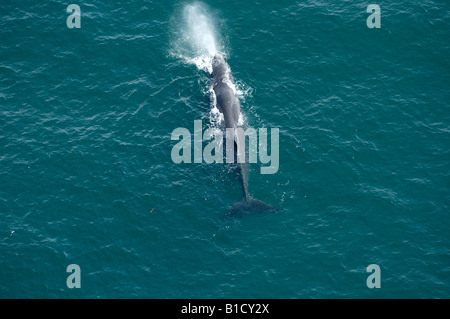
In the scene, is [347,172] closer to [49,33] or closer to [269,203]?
[269,203]

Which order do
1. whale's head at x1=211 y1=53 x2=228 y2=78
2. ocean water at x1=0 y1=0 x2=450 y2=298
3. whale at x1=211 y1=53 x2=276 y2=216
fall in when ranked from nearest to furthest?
ocean water at x1=0 y1=0 x2=450 y2=298, whale at x1=211 y1=53 x2=276 y2=216, whale's head at x1=211 y1=53 x2=228 y2=78

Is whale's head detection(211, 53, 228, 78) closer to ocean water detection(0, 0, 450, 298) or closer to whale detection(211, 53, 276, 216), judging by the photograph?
whale detection(211, 53, 276, 216)

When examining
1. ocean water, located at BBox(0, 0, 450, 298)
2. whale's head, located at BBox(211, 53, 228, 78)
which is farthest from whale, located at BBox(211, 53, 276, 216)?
ocean water, located at BBox(0, 0, 450, 298)

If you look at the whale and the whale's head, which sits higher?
the whale's head

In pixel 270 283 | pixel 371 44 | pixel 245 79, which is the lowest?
pixel 270 283

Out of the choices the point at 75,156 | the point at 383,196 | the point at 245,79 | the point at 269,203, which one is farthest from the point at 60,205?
the point at 383,196

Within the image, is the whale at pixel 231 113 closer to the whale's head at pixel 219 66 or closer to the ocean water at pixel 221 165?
the whale's head at pixel 219 66

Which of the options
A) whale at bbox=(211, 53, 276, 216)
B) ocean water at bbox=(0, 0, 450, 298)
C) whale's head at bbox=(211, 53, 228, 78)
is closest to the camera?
ocean water at bbox=(0, 0, 450, 298)

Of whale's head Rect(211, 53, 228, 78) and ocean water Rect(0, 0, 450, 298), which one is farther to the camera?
whale's head Rect(211, 53, 228, 78)
